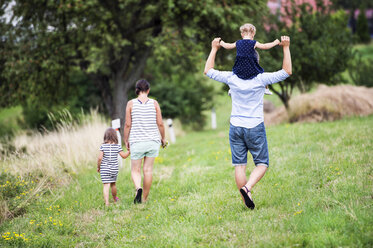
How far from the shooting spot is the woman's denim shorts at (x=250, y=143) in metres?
4.39

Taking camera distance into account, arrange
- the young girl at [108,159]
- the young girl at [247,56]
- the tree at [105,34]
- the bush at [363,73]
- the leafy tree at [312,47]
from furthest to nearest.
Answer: the bush at [363,73]
the leafy tree at [312,47]
the tree at [105,34]
the young girl at [108,159]
the young girl at [247,56]

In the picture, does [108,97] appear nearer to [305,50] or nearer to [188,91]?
[188,91]

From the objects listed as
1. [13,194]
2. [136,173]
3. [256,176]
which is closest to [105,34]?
[13,194]

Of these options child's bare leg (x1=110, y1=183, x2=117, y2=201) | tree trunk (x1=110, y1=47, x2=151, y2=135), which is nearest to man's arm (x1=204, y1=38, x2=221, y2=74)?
child's bare leg (x1=110, y1=183, x2=117, y2=201)

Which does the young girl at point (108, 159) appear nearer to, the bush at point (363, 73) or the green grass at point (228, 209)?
the green grass at point (228, 209)

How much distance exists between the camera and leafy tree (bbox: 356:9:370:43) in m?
40.2

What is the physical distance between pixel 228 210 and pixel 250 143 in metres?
0.94

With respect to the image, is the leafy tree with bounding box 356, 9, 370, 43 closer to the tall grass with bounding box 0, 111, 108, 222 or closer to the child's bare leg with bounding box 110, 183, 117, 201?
the tall grass with bounding box 0, 111, 108, 222

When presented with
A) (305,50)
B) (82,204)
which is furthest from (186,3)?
(82,204)

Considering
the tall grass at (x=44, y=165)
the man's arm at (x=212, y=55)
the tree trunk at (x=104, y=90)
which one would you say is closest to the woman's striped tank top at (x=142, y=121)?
the man's arm at (x=212, y=55)

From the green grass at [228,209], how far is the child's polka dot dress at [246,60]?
65.8 inches

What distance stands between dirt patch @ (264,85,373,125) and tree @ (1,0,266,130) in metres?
3.40

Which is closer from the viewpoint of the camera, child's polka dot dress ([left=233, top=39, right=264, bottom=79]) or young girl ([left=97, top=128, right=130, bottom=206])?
child's polka dot dress ([left=233, top=39, right=264, bottom=79])

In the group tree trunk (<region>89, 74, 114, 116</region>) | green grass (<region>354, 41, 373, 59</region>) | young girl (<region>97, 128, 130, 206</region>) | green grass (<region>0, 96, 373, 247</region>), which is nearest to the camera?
green grass (<region>0, 96, 373, 247</region>)
